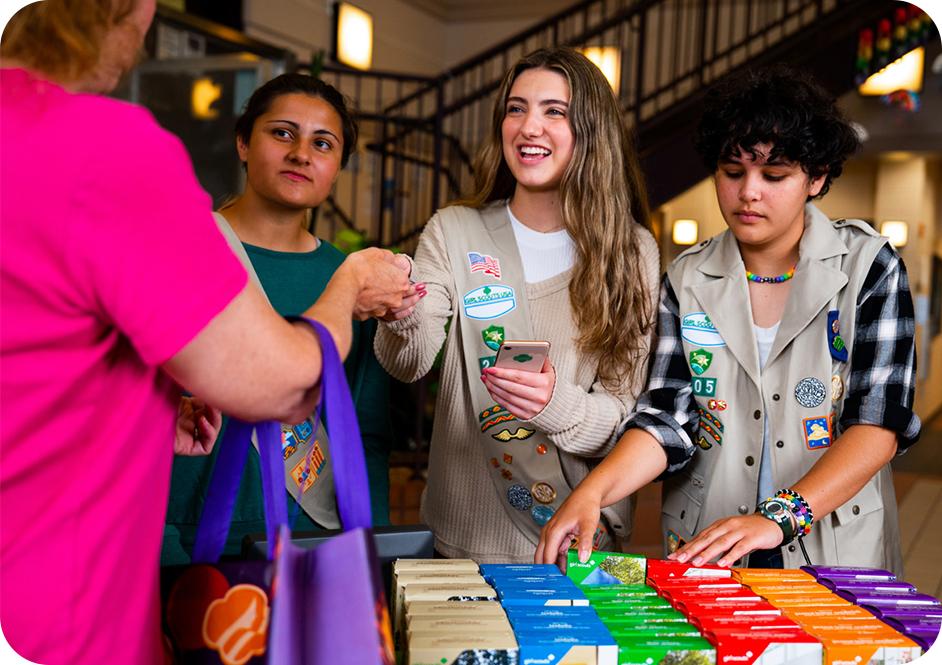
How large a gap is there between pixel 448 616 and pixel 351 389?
1.00m

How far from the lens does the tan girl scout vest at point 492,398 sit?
2029 millimetres

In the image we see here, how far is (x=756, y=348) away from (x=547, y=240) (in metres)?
0.54

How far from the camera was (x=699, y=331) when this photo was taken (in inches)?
79.6

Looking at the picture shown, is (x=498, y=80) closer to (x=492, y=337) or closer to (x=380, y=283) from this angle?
(x=492, y=337)

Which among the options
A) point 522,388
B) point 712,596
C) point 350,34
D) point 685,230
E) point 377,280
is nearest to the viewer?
point 712,596

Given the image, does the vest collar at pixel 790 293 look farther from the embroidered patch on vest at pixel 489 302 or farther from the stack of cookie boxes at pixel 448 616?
the stack of cookie boxes at pixel 448 616

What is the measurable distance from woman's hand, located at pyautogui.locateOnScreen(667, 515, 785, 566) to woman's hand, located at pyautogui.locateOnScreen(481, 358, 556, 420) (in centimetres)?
39

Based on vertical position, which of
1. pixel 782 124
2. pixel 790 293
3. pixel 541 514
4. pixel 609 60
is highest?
pixel 609 60

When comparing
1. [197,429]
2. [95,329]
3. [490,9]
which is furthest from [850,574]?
[490,9]

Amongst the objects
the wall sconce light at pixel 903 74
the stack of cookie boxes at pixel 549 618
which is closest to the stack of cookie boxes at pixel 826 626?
the stack of cookie boxes at pixel 549 618

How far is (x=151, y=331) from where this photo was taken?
870 millimetres

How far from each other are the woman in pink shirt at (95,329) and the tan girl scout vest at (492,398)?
3.59 feet

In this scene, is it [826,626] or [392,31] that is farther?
[392,31]

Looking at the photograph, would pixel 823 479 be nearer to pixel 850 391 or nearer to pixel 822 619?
pixel 850 391
